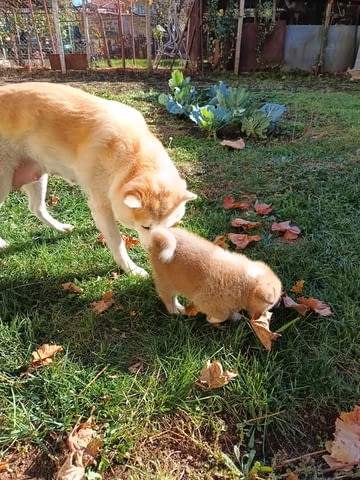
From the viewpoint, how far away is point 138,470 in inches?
64.8

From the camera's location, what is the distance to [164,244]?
2193 mm

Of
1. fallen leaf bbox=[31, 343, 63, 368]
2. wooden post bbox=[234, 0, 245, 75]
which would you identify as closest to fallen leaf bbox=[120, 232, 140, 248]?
fallen leaf bbox=[31, 343, 63, 368]

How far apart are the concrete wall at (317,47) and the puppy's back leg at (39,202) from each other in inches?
403

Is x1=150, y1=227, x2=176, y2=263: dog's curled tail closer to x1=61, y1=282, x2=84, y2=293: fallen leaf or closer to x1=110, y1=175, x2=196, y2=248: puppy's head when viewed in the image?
x1=110, y1=175, x2=196, y2=248: puppy's head

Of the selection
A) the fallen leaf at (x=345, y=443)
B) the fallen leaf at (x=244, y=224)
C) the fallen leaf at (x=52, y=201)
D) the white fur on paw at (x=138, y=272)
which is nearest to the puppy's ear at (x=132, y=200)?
the white fur on paw at (x=138, y=272)

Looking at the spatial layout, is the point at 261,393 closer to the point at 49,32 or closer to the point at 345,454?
the point at 345,454

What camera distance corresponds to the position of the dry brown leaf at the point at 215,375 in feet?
6.31

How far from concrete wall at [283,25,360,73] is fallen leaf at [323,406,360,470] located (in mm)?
11498

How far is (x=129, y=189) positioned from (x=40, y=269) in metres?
0.91

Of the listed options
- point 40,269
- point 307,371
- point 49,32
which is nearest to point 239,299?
point 307,371

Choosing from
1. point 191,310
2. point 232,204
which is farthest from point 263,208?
point 191,310

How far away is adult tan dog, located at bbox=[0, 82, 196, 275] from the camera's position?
8.40ft

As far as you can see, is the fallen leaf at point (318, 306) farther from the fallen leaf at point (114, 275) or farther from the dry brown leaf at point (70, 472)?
the dry brown leaf at point (70, 472)

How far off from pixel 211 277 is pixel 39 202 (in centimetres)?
178
